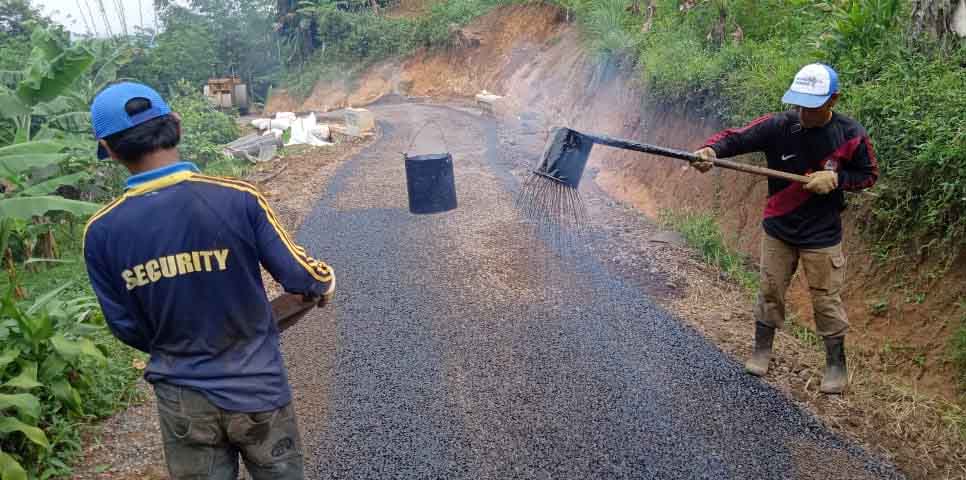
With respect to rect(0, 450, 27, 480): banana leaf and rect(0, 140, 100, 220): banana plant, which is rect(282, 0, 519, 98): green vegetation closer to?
rect(0, 140, 100, 220): banana plant

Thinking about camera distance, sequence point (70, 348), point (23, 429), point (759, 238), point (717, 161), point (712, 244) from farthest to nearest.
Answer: point (712, 244) → point (759, 238) → point (70, 348) → point (717, 161) → point (23, 429)

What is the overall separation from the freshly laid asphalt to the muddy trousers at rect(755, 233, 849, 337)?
446 mm

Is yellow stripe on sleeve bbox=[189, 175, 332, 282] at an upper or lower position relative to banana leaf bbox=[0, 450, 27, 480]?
upper

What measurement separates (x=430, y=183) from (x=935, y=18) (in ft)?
16.2

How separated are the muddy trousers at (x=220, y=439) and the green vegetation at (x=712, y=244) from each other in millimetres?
4265

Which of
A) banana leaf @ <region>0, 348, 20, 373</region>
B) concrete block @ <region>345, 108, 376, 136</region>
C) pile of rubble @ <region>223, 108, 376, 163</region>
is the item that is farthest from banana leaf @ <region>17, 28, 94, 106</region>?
concrete block @ <region>345, 108, 376, 136</region>

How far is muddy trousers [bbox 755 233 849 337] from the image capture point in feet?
13.2

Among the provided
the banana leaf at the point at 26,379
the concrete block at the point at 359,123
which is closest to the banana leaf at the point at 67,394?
the banana leaf at the point at 26,379

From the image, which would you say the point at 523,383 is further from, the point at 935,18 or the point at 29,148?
the point at 935,18

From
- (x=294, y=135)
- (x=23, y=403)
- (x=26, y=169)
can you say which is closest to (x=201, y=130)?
(x=294, y=135)

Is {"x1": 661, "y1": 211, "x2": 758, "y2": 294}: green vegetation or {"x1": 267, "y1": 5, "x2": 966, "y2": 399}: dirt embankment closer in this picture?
{"x1": 267, "y1": 5, "x2": 966, "y2": 399}: dirt embankment

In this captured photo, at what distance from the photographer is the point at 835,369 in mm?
4098

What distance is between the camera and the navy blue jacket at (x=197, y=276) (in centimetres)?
216

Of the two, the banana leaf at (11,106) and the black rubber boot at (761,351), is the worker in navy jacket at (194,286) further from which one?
the banana leaf at (11,106)
